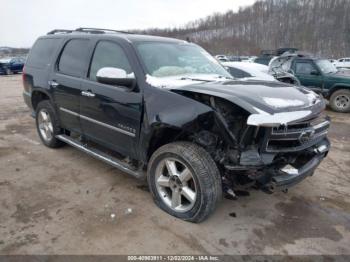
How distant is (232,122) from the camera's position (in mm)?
2766

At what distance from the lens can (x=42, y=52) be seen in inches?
198

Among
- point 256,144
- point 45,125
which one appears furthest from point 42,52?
point 256,144

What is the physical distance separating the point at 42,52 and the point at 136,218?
3469 mm

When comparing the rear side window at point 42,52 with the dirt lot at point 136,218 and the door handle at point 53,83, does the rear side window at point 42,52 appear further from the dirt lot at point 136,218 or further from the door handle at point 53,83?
the dirt lot at point 136,218

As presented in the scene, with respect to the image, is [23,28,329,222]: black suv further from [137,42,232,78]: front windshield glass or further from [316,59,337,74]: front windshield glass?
[316,59,337,74]: front windshield glass

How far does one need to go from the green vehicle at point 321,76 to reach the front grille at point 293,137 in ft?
23.8

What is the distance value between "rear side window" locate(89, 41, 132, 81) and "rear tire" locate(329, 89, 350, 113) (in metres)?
8.18

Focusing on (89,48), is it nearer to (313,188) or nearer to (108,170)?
(108,170)

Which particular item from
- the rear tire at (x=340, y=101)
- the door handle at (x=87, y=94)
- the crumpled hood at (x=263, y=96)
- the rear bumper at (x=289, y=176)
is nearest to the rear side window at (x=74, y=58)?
the door handle at (x=87, y=94)

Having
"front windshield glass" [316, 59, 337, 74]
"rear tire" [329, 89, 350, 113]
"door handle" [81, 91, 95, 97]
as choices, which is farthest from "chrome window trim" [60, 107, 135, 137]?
"front windshield glass" [316, 59, 337, 74]

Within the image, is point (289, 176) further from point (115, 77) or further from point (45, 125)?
point (45, 125)

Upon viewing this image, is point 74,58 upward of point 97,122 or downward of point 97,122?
upward

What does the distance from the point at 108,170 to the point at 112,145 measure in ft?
2.35

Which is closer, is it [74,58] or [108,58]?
[108,58]
